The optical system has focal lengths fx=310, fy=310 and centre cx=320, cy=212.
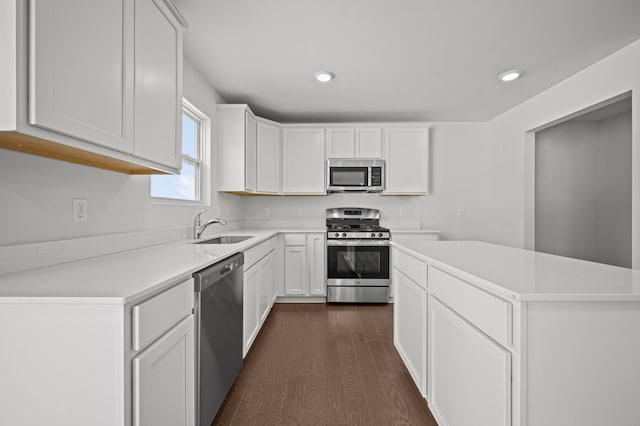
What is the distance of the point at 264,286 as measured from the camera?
9.96ft

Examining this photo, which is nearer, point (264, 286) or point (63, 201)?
point (63, 201)

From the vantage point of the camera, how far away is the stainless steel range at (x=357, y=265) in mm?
3883

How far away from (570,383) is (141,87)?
202 cm

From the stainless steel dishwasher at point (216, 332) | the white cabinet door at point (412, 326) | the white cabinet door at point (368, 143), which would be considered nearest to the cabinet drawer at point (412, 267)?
the white cabinet door at point (412, 326)

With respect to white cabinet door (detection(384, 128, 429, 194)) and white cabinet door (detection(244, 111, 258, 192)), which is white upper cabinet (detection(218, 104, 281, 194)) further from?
white cabinet door (detection(384, 128, 429, 194))

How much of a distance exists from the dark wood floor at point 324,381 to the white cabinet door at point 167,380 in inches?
21.3

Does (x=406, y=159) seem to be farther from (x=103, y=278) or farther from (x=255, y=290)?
(x=103, y=278)

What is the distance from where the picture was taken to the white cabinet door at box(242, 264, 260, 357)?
2277 mm

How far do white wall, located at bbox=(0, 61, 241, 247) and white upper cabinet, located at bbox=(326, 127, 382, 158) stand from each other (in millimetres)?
2513

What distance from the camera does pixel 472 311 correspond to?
120cm

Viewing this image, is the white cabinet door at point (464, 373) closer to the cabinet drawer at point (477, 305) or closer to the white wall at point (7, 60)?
the cabinet drawer at point (477, 305)


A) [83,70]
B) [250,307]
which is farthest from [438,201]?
[83,70]

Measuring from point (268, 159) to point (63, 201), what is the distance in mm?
2692

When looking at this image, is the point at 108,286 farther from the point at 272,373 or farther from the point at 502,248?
the point at 502,248
